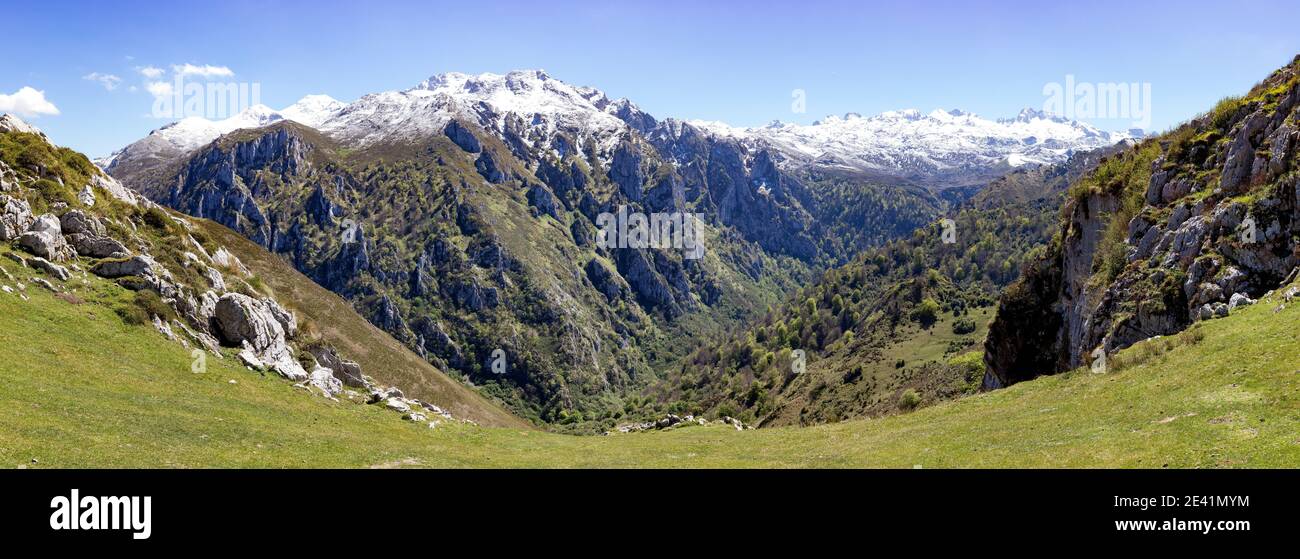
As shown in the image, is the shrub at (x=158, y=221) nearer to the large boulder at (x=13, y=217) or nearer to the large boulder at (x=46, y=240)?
the large boulder at (x=46, y=240)

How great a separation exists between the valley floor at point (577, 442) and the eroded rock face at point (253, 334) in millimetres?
4257

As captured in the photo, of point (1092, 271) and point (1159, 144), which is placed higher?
point (1159, 144)

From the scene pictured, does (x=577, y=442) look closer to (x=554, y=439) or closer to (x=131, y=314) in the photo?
(x=554, y=439)

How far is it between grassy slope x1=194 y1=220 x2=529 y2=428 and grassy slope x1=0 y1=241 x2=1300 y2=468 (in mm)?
46028

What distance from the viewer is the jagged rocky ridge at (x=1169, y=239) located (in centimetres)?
3981

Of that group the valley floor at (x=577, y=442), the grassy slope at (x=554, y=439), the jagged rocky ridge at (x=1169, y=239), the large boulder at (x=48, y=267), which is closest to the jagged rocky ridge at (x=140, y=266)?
the large boulder at (x=48, y=267)

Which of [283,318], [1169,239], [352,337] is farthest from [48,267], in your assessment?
[1169,239]

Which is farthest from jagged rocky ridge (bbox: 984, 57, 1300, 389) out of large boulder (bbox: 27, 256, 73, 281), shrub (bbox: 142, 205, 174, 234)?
shrub (bbox: 142, 205, 174, 234)

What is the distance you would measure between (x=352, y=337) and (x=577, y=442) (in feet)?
209

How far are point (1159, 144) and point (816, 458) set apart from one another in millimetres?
56779
